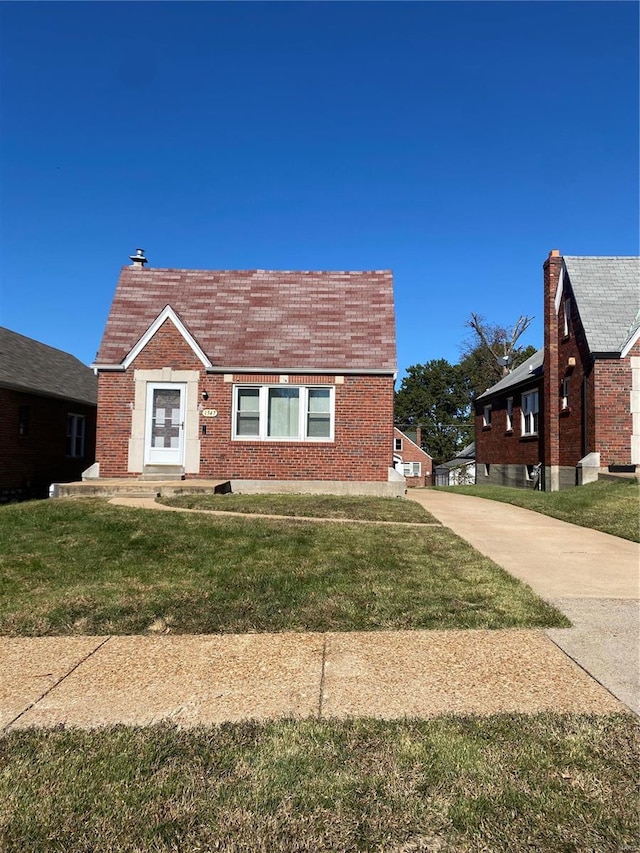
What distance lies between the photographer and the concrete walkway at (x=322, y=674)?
10.3 ft

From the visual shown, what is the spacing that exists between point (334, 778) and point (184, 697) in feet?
4.17

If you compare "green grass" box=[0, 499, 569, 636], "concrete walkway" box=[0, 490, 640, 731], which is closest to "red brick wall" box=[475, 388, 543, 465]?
"green grass" box=[0, 499, 569, 636]

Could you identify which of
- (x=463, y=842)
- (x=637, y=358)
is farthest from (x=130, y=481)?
(x=637, y=358)

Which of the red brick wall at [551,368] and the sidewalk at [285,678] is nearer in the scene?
the sidewalk at [285,678]

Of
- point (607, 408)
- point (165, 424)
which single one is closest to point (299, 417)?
point (165, 424)

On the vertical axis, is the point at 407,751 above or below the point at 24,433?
below

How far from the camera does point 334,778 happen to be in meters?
2.46

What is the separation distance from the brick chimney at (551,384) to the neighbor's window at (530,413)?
1.56 m

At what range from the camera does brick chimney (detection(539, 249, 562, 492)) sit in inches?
733

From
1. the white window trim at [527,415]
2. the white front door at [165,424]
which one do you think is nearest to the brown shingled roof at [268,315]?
the white front door at [165,424]

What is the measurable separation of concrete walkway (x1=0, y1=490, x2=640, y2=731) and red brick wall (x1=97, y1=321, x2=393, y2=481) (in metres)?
9.45

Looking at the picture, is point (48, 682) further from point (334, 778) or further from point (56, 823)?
point (334, 778)

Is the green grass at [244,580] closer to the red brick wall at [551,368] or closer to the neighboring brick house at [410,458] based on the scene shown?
the red brick wall at [551,368]

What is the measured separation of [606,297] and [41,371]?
2088 centimetres
